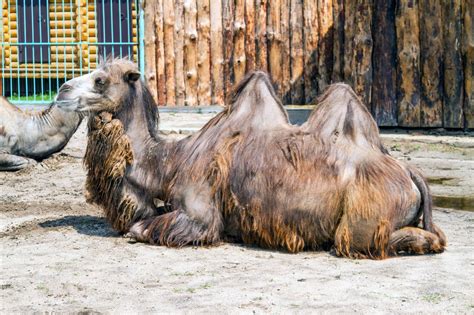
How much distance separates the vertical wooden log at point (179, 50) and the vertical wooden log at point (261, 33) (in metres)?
1.22

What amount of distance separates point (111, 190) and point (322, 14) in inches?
358

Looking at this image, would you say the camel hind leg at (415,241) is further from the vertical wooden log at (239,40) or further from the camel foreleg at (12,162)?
the vertical wooden log at (239,40)

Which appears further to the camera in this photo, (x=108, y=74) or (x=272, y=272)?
(x=108, y=74)

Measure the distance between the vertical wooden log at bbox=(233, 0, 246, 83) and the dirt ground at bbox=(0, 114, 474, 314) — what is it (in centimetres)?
791

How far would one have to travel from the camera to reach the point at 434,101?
12852 mm

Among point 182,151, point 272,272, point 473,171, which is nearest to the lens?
point 272,272

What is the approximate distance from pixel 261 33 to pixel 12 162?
5.88m

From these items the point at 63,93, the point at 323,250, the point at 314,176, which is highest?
the point at 63,93

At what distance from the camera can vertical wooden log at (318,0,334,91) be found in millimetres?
15555

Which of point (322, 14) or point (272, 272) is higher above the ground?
point (322, 14)

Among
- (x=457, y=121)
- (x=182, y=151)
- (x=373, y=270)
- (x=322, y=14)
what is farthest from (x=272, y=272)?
(x=322, y=14)

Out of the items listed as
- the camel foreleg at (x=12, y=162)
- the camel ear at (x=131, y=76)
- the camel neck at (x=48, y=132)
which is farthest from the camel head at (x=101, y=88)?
the camel neck at (x=48, y=132)

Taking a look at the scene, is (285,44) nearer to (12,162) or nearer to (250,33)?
(250,33)

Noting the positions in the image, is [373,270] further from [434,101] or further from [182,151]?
[434,101]
